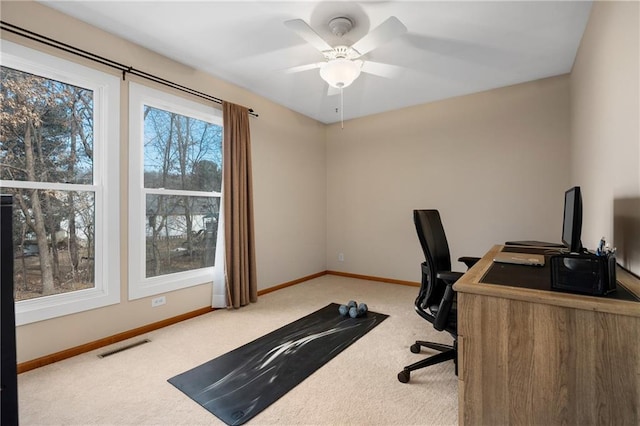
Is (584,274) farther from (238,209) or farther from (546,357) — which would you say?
(238,209)

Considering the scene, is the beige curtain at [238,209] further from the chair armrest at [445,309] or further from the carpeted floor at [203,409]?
the chair armrest at [445,309]

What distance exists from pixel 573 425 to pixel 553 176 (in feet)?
10.3

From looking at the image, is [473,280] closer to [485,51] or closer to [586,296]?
[586,296]

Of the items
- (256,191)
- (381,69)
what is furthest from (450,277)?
(256,191)


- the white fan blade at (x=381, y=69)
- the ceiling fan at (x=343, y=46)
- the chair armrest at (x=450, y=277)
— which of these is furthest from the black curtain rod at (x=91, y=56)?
the chair armrest at (x=450, y=277)

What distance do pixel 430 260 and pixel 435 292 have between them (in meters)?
0.21

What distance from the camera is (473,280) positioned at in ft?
4.19

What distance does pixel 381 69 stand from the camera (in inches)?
119

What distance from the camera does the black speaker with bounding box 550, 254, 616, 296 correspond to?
101cm

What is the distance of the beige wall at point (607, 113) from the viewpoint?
1393 millimetres

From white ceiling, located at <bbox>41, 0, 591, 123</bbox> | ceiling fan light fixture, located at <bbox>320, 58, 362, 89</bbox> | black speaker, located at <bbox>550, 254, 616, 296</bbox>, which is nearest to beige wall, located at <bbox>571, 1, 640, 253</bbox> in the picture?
white ceiling, located at <bbox>41, 0, 591, 123</bbox>

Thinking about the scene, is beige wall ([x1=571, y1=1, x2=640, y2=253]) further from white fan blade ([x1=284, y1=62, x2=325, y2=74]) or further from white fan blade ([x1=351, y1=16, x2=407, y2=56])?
white fan blade ([x1=284, y1=62, x2=325, y2=74])

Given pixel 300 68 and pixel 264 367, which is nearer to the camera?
pixel 264 367

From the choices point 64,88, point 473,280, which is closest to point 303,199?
point 64,88
